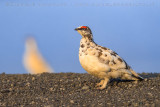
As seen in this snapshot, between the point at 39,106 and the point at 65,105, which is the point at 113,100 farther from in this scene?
the point at 39,106

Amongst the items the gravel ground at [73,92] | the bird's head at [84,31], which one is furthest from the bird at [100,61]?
the gravel ground at [73,92]

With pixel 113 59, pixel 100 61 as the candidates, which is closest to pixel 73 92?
pixel 100 61

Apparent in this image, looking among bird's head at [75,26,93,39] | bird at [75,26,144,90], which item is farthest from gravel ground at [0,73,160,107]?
bird's head at [75,26,93,39]

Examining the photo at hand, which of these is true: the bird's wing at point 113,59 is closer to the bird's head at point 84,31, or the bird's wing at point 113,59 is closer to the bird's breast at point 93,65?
the bird's breast at point 93,65

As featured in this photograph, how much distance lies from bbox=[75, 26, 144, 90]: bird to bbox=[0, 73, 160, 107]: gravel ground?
0.42 m

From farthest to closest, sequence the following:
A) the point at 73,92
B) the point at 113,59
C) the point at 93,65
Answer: the point at 73,92 → the point at 113,59 → the point at 93,65

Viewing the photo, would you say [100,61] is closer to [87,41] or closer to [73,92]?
[87,41]

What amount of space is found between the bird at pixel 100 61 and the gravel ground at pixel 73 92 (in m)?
0.42

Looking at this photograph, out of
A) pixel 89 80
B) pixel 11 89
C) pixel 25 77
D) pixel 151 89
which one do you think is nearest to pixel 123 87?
pixel 151 89

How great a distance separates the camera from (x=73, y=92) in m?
8.86

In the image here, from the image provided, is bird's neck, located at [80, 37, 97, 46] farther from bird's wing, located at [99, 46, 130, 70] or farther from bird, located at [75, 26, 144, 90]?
bird's wing, located at [99, 46, 130, 70]

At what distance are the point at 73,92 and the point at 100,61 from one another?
1.15 meters

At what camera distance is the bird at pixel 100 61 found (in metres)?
8.54

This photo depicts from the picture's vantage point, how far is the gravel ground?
7316mm
